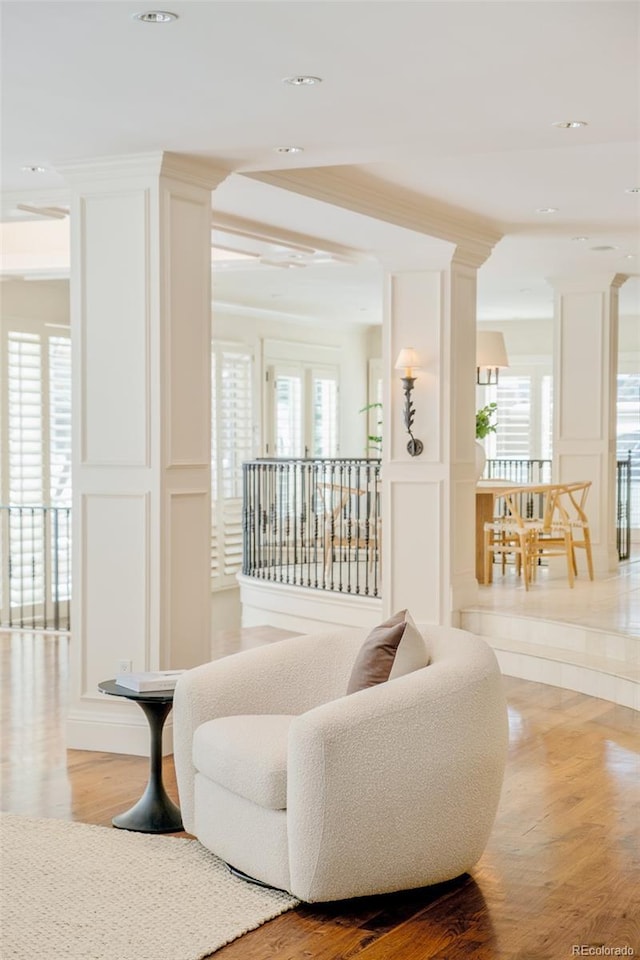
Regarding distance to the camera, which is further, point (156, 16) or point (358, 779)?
point (156, 16)

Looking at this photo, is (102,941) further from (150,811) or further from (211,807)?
(150,811)

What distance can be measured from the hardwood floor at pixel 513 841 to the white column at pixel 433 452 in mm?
1524

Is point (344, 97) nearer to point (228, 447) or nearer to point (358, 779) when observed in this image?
point (358, 779)

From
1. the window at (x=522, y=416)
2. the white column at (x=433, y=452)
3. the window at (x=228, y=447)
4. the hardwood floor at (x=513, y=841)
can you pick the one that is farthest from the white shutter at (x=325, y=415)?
the hardwood floor at (x=513, y=841)

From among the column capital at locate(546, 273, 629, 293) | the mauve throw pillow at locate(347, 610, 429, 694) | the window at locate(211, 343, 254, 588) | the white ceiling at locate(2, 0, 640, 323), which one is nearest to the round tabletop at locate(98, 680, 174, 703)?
the mauve throw pillow at locate(347, 610, 429, 694)

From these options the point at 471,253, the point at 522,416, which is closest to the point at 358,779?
the point at 471,253

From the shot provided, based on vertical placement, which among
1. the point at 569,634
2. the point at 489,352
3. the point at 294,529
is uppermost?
the point at 489,352

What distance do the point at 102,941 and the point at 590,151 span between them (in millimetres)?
4377

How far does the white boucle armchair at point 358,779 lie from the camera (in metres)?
3.47

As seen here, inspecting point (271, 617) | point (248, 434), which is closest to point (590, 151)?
point (271, 617)

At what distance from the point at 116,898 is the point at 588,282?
296 inches

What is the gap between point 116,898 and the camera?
12.0 feet

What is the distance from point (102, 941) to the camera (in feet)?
11.0

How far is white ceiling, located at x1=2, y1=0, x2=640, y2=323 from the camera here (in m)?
3.68
